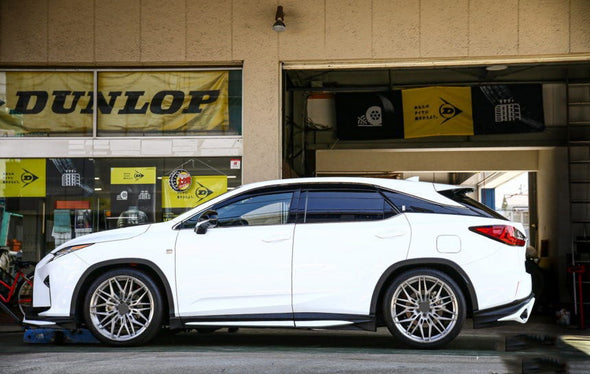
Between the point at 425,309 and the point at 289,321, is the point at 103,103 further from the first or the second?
the point at 425,309

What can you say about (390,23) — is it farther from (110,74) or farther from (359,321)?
(359,321)

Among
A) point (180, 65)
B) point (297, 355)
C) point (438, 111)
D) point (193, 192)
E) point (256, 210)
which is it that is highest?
point (180, 65)

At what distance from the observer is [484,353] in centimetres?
684

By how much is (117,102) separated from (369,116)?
5962 millimetres

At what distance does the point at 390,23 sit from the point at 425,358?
5709 mm

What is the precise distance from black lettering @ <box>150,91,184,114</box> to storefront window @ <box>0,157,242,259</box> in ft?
2.44

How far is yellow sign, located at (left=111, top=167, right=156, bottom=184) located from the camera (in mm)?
10812

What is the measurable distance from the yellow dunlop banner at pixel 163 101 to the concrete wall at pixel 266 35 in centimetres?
22

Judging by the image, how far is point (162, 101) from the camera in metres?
11.1

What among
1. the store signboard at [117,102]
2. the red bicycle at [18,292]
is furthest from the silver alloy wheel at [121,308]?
the store signboard at [117,102]

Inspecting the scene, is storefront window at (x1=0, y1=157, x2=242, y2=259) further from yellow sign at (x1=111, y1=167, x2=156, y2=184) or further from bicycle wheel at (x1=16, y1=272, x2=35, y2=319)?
bicycle wheel at (x1=16, y1=272, x2=35, y2=319)

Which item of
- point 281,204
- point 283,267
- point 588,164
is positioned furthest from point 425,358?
point 588,164

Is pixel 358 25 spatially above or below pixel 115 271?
above

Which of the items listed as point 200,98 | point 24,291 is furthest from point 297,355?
point 200,98
